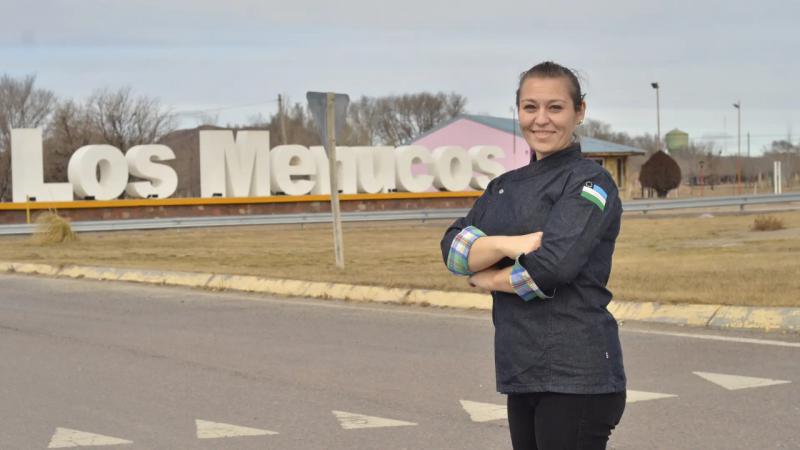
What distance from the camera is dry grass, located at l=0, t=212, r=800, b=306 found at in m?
13.0

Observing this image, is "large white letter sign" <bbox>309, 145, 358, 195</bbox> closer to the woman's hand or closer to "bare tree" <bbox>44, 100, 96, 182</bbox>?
"bare tree" <bbox>44, 100, 96, 182</bbox>

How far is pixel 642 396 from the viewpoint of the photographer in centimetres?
749

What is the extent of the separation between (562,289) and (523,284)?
14 cm

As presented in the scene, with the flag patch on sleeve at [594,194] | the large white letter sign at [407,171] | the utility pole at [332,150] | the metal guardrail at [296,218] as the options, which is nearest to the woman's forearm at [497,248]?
the flag patch on sleeve at [594,194]

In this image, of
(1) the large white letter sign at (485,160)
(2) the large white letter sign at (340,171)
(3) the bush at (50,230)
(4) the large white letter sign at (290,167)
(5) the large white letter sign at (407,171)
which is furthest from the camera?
(1) the large white letter sign at (485,160)

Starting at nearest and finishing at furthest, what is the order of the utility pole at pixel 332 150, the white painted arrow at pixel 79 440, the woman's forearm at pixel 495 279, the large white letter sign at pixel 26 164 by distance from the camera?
1. the woman's forearm at pixel 495 279
2. the white painted arrow at pixel 79 440
3. the utility pole at pixel 332 150
4. the large white letter sign at pixel 26 164

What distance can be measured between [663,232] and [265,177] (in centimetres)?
1883

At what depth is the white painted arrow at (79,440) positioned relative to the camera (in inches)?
255

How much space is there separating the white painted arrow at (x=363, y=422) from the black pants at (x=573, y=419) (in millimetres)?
3556

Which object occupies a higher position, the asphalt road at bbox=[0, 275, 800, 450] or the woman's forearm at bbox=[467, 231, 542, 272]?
the woman's forearm at bbox=[467, 231, 542, 272]

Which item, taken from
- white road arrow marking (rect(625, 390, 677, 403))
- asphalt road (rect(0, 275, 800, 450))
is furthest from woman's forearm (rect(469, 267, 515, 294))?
white road arrow marking (rect(625, 390, 677, 403))

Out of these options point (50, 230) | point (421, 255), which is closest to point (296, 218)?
point (50, 230)

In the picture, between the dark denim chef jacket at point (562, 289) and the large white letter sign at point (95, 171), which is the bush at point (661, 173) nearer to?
the large white letter sign at point (95, 171)

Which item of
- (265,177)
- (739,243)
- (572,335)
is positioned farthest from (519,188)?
(265,177)
